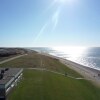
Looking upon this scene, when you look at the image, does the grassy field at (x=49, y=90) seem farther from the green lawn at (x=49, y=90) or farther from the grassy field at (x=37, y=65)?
the grassy field at (x=37, y=65)

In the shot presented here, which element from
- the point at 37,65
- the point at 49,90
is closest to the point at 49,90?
the point at 49,90

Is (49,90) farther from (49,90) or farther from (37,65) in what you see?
(37,65)

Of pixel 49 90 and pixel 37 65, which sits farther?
pixel 37 65

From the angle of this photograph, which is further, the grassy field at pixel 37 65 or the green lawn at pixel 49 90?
the grassy field at pixel 37 65

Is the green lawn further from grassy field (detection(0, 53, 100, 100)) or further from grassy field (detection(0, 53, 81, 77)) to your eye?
grassy field (detection(0, 53, 81, 77))

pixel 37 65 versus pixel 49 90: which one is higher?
pixel 37 65

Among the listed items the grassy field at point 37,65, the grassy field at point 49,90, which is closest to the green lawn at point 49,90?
the grassy field at point 49,90

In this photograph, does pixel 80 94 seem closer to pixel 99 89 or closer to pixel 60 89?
pixel 60 89

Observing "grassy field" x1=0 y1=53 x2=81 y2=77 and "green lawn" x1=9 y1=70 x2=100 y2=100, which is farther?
"grassy field" x1=0 y1=53 x2=81 y2=77

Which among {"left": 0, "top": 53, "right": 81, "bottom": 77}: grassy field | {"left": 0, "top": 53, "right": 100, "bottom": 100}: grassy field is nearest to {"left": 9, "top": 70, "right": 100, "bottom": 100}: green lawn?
{"left": 0, "top": 53, "right": 100, "bottom": 100}: grassy field
